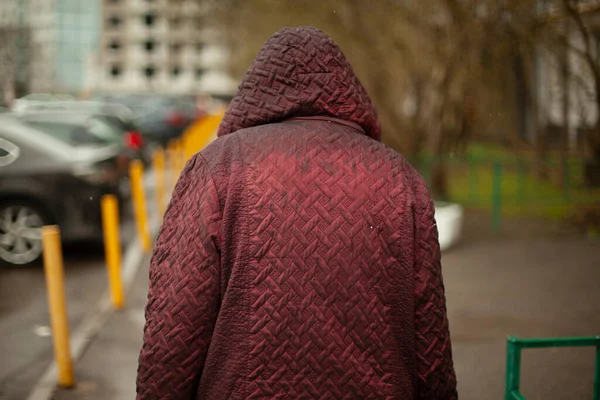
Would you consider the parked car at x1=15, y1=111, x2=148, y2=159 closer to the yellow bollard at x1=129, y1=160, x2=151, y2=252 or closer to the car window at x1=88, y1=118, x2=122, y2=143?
the car window at x1=88, y1=118, x2=122, y2=143

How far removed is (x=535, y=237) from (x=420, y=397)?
29.3ft

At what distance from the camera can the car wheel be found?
8.91m

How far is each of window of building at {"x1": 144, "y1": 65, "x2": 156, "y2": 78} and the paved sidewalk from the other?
328 ft

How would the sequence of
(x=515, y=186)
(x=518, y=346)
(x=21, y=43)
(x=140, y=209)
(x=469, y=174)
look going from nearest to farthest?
(x=518, y=346)
(x=140, y=209)
(x=515, y=186)
(x=469, y=174)
(x=21, y=43)

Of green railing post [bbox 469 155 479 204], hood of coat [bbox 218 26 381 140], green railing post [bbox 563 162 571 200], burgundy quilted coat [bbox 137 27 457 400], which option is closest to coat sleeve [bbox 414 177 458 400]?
burgundy quilted coat [bbox 137 27 457 400]

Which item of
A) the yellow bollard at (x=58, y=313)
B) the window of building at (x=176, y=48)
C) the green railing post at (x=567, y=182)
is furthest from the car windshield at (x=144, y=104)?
the window of building at (x=176, y=48)

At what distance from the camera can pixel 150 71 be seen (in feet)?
342

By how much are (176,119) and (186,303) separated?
84.2ft

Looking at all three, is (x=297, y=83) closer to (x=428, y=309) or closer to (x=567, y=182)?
(x=428, y=309)

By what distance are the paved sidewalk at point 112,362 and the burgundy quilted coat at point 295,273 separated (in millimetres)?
3159

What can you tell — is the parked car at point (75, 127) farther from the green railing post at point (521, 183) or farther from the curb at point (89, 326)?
the green railing post at point (521, 183)

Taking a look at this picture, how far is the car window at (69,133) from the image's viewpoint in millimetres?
9594

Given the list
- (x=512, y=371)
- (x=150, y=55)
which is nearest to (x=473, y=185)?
(x=512, y=371)

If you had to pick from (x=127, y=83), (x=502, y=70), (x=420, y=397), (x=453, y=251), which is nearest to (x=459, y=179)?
(x=502, y=70)
